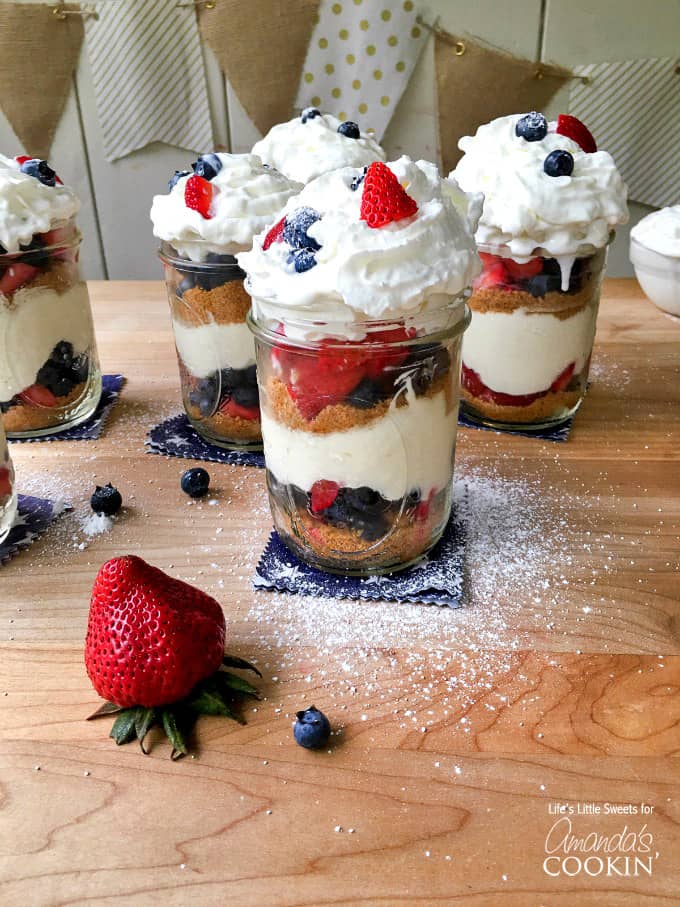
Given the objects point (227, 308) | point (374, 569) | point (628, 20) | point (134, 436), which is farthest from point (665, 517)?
point (628, 20)

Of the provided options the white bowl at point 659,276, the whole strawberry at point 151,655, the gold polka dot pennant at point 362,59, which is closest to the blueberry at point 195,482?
the whole strawberry at point 151,655

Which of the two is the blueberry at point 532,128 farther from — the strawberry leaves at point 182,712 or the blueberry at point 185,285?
the strawberry leaves at point 182,712

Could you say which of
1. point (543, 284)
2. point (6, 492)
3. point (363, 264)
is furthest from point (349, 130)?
point (6, 492)

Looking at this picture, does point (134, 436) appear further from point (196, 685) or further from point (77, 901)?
point (77, 901)

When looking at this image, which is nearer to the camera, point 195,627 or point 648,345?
point 195,627

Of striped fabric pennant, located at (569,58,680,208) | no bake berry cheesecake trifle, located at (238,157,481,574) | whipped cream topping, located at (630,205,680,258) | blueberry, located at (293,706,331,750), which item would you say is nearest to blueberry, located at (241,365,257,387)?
no bake berry cheesecake trifle, located at (238,157,481,574)

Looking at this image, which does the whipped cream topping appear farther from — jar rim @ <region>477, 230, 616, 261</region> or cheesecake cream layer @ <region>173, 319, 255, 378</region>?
cheesecake cream layer @ <region>173, 319, 255, 378</region>
